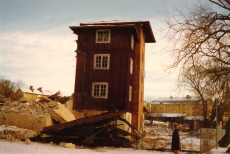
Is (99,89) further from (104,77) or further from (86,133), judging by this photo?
(86,133)

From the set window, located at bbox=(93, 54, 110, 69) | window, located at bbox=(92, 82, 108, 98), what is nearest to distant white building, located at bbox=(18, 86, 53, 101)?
window, located at bbox=(92, 82, 108, 98)

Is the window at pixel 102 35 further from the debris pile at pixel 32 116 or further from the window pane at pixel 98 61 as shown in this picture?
the debris pile at pixel 32 116

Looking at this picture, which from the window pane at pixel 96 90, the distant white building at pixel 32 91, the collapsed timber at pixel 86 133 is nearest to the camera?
the collapsed timber at pixel 86 133

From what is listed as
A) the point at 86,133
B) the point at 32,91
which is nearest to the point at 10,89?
the point at 32,91

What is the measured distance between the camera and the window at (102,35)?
2540 cm

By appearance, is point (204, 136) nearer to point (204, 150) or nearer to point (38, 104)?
point (204, 150)

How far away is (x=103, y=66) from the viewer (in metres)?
25.2

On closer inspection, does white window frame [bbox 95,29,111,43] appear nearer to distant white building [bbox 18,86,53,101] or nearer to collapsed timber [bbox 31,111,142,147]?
distant white building [bbox 18,86,53,101]

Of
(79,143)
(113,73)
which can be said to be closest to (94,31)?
(113,73)

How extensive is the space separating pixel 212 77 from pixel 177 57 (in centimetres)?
265

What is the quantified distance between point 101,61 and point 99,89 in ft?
9.96

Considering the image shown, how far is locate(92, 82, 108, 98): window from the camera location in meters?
24.4

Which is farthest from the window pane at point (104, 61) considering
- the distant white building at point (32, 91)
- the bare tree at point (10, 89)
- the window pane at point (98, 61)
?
the bare tree at point (10, 89)

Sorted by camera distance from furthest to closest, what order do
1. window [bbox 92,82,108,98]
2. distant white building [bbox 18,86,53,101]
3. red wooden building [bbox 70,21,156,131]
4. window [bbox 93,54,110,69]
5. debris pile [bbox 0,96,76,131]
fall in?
distant white building [bbox 18,86,53,101]
window [bbox 93,54,110,69]
window [bbox 92,82,108,98]
red wooden building [bbox 70,21,156,131]
debris pile [bbox 0,96,76,131]
